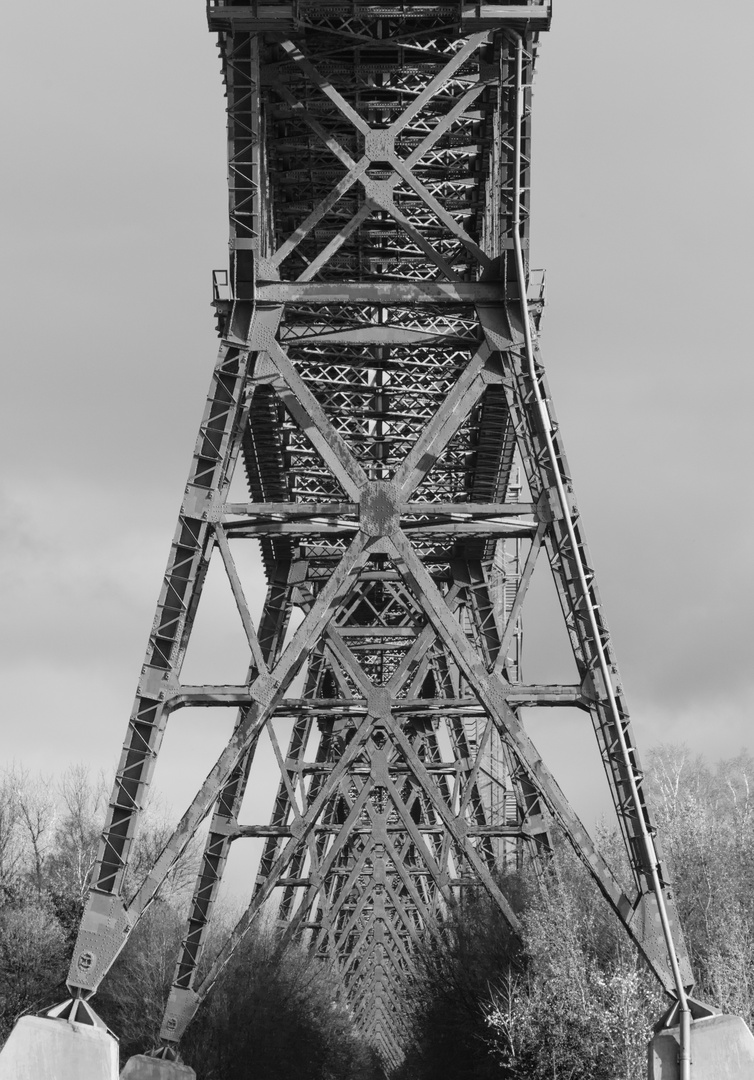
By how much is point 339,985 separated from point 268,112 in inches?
1292

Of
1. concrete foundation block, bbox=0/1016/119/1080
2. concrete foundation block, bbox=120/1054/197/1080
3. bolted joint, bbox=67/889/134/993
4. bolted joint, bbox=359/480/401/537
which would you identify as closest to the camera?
concrete foundation block, bbox=0/1016/119/1080

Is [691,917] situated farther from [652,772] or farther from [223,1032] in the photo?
[652,772]

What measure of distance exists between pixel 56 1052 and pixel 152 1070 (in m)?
4.37

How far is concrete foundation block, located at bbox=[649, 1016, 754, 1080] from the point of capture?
17141mm

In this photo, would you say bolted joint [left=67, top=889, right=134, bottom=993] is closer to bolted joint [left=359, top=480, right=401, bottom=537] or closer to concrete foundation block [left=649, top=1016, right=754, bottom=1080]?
bolted joint [left=359, top=480, right=401, bottom=537]

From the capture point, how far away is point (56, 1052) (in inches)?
683

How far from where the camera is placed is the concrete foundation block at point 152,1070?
2136cm

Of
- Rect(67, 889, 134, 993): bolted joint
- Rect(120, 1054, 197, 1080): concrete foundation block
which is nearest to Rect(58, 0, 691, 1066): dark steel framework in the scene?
Rect(67, 889, 134, 993): bolted joint

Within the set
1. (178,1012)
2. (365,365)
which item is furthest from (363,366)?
(178,1012)

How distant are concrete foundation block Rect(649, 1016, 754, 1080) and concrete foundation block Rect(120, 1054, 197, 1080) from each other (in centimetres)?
704

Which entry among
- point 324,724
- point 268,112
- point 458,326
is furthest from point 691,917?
point 324,724

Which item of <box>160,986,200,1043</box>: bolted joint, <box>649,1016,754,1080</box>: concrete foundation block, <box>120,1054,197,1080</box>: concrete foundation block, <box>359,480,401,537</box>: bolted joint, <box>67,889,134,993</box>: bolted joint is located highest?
<box>359,480,401,537</box>: bolted joint

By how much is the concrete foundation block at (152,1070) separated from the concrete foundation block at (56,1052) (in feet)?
12.3

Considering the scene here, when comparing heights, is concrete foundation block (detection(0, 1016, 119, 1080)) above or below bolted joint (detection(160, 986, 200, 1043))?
below
